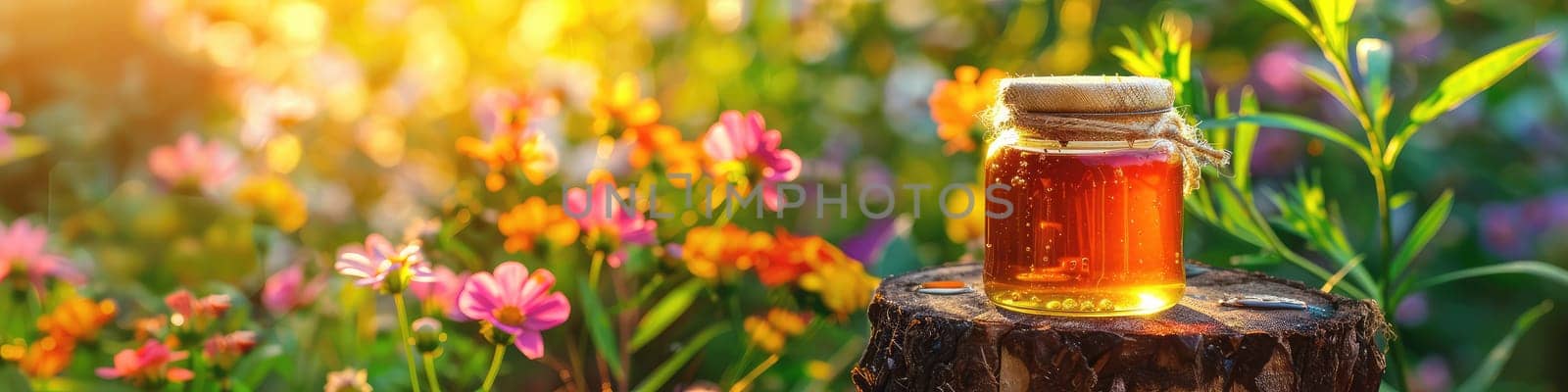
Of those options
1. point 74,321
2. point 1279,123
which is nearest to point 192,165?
point 74,321

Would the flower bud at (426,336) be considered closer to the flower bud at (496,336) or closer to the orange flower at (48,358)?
the flower bud at (496,336)

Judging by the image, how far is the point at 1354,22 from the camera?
7.89 ft

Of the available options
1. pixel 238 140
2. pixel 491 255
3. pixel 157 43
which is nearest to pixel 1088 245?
pixel 491 255

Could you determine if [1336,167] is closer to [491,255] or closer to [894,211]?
[894,211]

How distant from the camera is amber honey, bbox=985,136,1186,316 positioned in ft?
3.87

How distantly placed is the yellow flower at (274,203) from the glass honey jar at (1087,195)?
1.06 meters

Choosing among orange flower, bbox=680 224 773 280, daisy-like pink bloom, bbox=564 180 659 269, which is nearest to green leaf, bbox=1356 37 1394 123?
orange flower, bbox=680 224 773 280

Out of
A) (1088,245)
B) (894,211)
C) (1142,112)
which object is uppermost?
(1142,112)

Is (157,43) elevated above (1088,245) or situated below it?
above

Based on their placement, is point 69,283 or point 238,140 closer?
point 69,283

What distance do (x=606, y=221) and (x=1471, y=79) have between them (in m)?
0.84

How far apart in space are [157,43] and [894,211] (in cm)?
133

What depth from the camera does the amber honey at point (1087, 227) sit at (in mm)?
1180

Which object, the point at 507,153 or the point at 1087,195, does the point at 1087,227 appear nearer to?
the point at 1087,195
